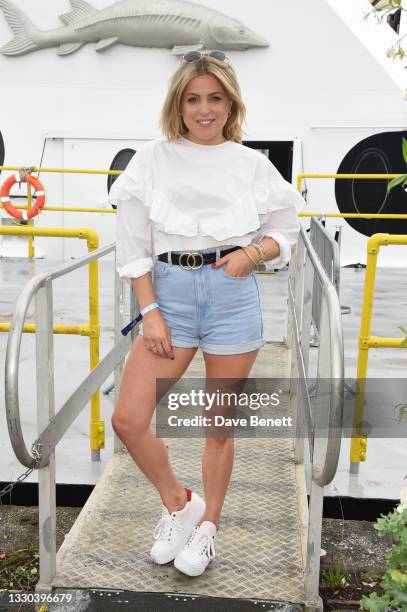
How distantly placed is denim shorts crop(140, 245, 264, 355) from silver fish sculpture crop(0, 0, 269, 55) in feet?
24.5

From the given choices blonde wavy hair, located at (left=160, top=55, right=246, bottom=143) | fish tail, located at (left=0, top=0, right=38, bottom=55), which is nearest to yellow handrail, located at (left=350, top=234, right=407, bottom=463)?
blonde wavy hair, located at (left=160, top=55, right=246, bottom=143)

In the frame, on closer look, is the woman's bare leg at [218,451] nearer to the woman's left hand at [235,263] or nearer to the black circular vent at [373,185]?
the woman's left hand at [235,263]

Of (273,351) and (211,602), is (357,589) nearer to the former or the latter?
(211,602)

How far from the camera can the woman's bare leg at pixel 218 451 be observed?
75.3 inches

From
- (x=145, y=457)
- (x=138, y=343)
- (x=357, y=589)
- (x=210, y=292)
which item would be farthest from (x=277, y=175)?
(x=357, y=589)

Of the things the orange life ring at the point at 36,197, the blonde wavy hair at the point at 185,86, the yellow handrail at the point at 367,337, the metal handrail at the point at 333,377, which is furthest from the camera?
the orange life ring at the point at 36,197

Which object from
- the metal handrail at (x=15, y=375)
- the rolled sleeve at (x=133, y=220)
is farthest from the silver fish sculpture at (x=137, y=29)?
the metal handrail at (x=15, y=375)

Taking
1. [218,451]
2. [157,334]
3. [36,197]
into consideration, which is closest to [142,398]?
[157,334]

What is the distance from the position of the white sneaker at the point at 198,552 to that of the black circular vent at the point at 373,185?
747 cm

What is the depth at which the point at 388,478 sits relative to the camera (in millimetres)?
2914

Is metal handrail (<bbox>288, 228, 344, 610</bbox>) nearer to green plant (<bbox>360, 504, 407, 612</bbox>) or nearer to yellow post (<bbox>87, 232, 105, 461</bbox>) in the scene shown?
green plant (<bbox>360, 504, 407, 612</bbox>)

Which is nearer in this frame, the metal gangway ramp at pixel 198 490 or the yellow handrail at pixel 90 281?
the metal gangway ramp at pixel 198 490

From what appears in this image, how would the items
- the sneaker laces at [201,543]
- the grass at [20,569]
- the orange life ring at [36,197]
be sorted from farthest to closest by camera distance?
the orange life ring at [36,197] → the grass at [20,569] → the sneaker laces at [201,543]

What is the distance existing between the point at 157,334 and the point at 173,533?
0.68 metres
